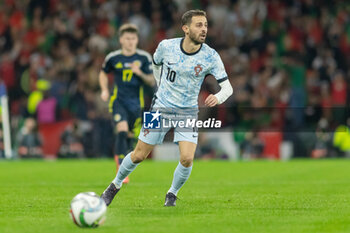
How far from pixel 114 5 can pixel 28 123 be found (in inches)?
207

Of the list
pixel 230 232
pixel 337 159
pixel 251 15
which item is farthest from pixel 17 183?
pixel 251 15

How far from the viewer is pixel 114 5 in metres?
26.3

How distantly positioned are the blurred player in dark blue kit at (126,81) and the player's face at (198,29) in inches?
170

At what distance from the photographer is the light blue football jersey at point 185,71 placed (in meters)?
9.46

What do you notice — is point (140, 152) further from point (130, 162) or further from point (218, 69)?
point (218, 69)

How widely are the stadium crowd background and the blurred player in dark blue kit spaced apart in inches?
299

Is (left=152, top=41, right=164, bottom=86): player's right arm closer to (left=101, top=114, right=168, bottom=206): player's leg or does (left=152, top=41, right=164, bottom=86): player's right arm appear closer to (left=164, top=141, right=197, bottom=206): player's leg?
(left=101, top=114, right=168, bottom=206): player's leg

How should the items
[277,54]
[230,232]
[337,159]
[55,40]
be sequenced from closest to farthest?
1. [230,232]
2. [337,159]
3. [277,54]
4. [55,40]

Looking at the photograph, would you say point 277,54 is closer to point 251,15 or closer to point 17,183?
point 251,15

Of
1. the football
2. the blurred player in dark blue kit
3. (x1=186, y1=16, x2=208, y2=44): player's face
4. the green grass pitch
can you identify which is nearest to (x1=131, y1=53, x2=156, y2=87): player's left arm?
the blurred player in dark blue kit

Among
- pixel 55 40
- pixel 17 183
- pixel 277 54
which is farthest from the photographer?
pixel 55 40

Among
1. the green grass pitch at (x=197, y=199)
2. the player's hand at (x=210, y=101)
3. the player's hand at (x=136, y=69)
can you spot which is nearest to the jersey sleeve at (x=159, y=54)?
the player's hand at (x=210, y=101)

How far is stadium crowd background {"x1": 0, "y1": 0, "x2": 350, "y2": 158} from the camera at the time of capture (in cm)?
2252

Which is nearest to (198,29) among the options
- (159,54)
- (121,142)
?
(159,54)
